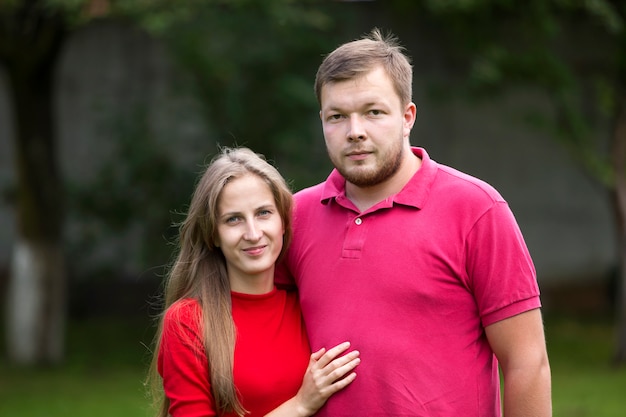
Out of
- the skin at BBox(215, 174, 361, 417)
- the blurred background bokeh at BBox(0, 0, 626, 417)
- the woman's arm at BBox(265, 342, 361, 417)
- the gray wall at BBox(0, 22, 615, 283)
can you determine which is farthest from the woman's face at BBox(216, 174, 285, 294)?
the gray wall at BBox(0, 22, 615, 283)

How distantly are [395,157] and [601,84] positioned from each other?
A: 6.81m

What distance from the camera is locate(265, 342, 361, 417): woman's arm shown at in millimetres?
3016

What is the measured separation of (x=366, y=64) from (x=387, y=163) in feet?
1.02

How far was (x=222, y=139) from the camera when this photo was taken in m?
9.73

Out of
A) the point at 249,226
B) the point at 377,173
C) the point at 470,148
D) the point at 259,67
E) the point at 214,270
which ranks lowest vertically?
the point at 214,270

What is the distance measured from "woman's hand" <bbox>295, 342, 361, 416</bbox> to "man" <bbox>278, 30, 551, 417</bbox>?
0.03 metres

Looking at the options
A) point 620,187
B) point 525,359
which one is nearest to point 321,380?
point 525,359

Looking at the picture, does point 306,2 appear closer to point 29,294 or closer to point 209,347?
point 29,294

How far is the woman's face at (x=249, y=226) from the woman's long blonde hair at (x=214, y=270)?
0.02m

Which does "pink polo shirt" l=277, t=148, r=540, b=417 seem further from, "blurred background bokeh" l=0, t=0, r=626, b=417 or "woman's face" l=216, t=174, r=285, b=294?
"blurred background bokeh" l=0, t=0, r=626, b=417

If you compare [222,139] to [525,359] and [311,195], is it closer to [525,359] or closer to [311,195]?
[311,195]

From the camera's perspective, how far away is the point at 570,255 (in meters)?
12.0

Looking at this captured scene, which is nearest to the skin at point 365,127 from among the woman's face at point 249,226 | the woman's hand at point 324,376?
the woman's face at point 249,226

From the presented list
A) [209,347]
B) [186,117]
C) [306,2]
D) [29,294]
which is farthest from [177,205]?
[209,347]
